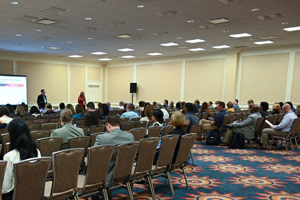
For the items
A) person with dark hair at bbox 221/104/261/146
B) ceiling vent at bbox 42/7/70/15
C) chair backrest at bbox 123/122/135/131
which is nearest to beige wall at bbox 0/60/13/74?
ceiling vent at bbox 42/7/70/15

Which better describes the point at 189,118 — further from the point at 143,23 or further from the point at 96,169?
the point at 143,23

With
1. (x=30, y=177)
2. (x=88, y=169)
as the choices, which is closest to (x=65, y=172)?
(x=88, y=169)

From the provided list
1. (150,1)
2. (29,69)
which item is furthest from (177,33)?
(29,69)

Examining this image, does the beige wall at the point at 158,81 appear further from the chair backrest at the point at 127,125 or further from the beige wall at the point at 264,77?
the chair backrest at the point at 127,125

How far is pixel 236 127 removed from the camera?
739 cm

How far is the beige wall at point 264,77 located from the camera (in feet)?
45.6

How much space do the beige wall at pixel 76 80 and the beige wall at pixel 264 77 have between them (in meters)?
12.9

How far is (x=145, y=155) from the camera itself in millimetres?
3354

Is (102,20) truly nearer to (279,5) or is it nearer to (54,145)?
(279,5)

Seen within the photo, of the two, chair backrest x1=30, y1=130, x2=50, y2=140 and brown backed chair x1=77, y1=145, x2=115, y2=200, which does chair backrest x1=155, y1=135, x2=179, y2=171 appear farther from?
chair backrest x1=30, y1=130, x2=50, y2=140

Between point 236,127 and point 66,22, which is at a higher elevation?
point 66,22

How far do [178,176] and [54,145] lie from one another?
231 centimetres

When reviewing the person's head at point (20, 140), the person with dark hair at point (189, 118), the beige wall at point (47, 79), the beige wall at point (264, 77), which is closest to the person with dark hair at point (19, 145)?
the person's head at point (20, 140)

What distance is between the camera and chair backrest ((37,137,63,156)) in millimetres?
3432
